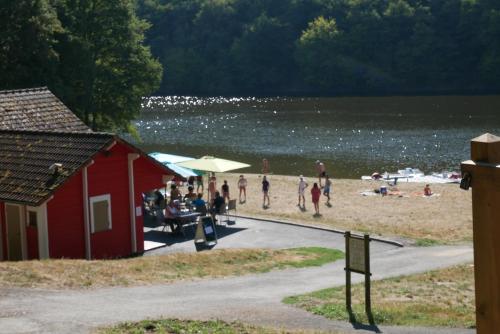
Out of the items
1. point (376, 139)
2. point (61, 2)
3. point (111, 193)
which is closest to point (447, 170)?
point (376, 139)

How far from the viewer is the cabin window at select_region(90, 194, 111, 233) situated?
21.5m

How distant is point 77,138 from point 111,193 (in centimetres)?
166

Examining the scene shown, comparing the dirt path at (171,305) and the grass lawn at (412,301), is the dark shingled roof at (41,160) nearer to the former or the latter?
the dirt path at (171,305)

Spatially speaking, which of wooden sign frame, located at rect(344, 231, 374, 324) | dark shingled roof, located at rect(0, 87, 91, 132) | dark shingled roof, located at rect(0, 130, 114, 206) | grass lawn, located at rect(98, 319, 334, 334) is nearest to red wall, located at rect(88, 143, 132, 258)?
dark shingled roof, located at rect(0, 130, 114, 206)

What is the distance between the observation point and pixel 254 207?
1313 inches

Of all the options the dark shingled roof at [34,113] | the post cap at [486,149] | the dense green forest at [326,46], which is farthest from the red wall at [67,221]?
the dense green forest at [326,46]

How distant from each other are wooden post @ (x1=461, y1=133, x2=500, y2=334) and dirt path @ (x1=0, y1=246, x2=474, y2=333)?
7.91m

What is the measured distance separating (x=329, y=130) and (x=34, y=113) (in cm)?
5137

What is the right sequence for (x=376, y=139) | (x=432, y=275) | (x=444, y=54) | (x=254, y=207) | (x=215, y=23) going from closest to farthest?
(x=432, y=275)
(x=254, y=207)
(x=376, y=139)
(x=444, y=54)
(x=215, y=23)

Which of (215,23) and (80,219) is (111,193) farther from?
(215,23)

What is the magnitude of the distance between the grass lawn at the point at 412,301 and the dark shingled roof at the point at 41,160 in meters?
7.45

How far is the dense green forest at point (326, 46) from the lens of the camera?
115 meters

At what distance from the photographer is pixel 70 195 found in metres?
20.9

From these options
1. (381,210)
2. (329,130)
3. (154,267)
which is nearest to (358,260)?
(154,267)
